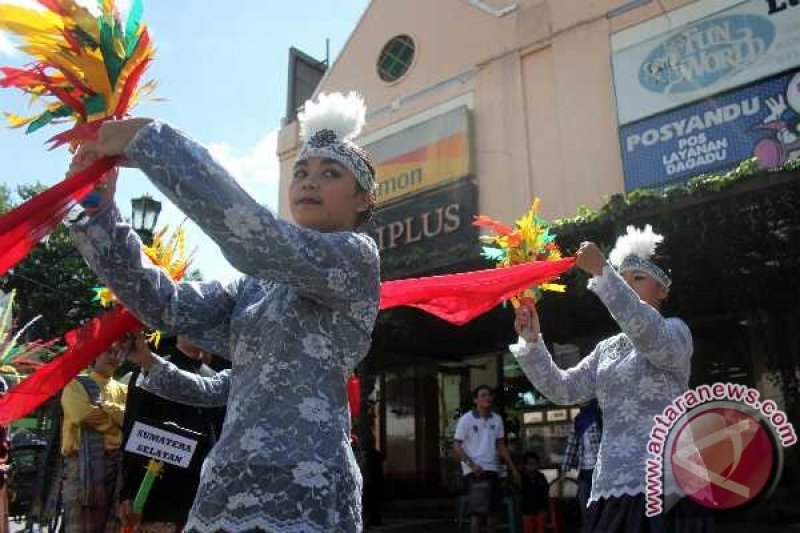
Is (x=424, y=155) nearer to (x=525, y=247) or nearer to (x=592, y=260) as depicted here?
(x=525, y=247)

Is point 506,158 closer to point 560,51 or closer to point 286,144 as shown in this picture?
point 560,51

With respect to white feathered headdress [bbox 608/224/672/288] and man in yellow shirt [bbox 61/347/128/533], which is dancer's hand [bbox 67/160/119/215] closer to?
white feathered headdress [bbox 608/224/672/288]

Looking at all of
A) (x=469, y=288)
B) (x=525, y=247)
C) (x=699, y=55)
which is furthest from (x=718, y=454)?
(x=699, y=55)

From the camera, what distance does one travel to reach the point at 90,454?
4582 mm

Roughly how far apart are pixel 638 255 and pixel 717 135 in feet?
21.9

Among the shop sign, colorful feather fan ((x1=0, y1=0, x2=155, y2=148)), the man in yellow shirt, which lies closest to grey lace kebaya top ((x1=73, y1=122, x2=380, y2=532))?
colorful feather fan ((x1=0, y1=0, x2=155, y2=148))

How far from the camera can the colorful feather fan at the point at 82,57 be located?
1.58 meters

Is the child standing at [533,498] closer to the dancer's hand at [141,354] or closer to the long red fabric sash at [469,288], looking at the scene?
the long red fabric sash at [469,288]

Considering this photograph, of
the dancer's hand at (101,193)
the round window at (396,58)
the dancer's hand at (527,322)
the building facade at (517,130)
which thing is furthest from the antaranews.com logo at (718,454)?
the round window at (396,58)

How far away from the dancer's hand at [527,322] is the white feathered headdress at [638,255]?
511mm

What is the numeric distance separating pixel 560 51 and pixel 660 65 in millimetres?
1821

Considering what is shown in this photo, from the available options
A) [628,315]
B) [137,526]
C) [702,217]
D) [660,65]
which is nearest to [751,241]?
[702,217]

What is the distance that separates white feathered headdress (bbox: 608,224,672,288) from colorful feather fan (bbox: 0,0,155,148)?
8.39 feet

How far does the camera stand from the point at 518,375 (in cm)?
1155
